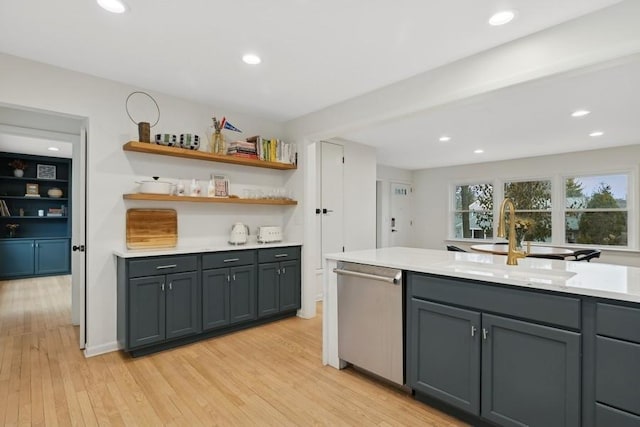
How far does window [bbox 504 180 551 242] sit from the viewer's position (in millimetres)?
6582

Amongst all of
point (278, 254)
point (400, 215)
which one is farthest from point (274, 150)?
point (400, 215)

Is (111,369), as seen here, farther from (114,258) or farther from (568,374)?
(568,374)

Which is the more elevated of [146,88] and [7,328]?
[146,88]

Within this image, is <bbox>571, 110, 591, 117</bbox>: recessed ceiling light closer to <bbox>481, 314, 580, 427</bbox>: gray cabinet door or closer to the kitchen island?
the kitchen island

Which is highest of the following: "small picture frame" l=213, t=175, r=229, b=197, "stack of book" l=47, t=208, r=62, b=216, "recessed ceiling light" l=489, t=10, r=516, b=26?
"recessed ceiling light" l=489, t=10, r=516, b=26

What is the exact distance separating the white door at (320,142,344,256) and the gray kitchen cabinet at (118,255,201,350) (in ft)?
6.96

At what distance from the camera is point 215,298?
11.0 ft

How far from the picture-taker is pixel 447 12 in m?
2.09

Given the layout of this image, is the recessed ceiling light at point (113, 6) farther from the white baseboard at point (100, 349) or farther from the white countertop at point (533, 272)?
the white baseboard at point (100, 349)

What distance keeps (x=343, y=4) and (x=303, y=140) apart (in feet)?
7.27

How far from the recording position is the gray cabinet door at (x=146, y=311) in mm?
2857

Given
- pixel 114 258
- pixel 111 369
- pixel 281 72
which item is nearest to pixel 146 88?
pixel 281 72

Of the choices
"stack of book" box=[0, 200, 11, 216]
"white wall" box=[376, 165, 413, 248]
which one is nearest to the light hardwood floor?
"stack of book" box=[0, 200, 11, 216]

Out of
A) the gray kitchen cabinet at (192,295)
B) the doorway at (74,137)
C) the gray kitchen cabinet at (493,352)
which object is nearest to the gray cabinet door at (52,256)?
the doorway at (74,137)
